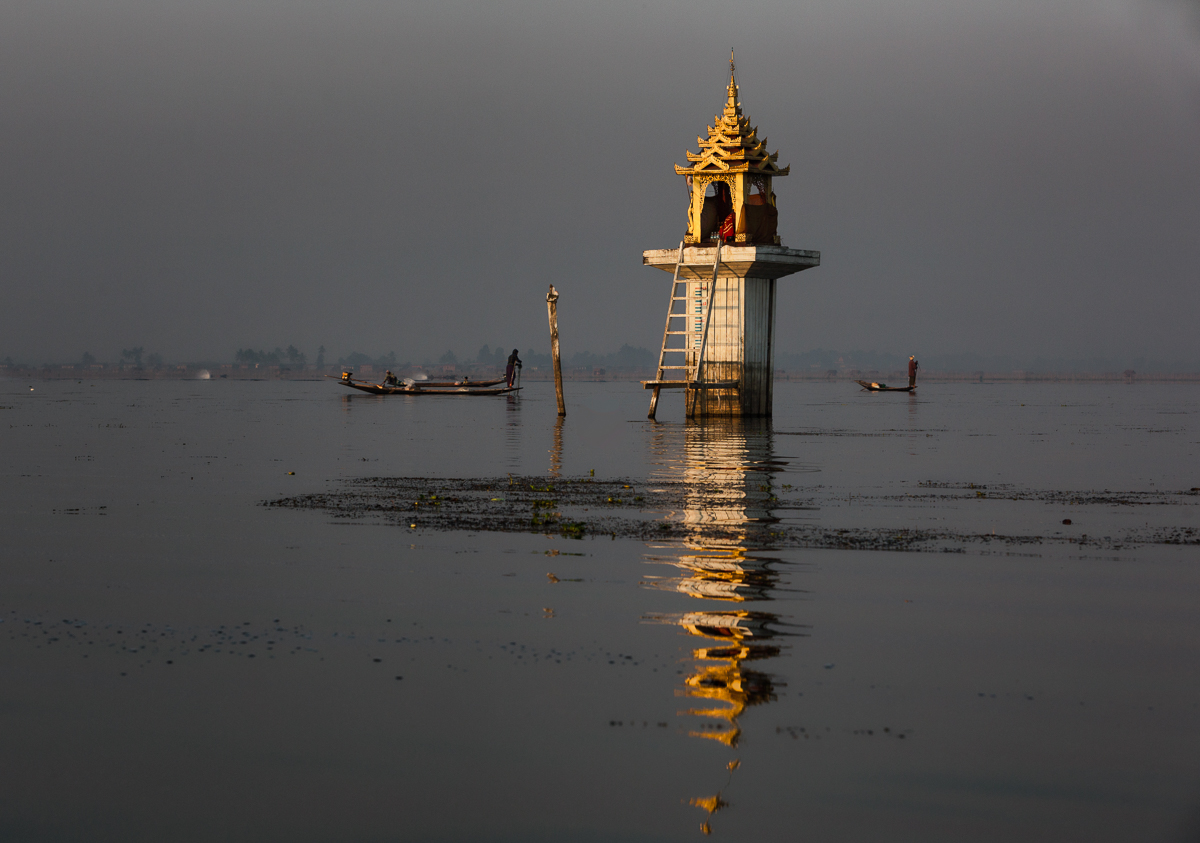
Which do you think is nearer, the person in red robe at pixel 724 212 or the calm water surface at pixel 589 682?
the calm water surface at pixel 589 682

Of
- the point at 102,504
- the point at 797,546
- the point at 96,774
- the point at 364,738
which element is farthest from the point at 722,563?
the point at 102,504

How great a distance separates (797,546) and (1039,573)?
3172 millimetres

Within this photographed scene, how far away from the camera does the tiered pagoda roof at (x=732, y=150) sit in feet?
156

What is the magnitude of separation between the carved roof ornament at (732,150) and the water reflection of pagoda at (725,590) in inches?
874

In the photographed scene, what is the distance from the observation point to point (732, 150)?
4769 centimetres

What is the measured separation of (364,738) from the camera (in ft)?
25.4

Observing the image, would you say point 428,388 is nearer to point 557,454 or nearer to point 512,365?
point 512,365

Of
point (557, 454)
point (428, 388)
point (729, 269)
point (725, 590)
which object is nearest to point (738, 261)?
point (729, 269)

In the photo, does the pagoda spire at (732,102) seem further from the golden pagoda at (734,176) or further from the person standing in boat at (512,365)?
the person standing in boat at (512,365)

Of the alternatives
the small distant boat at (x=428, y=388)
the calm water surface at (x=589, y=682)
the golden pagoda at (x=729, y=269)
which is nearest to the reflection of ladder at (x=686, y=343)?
the golden pagoda at (x=729, y=269)

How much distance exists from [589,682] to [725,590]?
3730 millimetres

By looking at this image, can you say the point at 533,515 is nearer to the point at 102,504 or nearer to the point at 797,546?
the point at 797,546

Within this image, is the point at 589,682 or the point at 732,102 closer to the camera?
the point at 589,682

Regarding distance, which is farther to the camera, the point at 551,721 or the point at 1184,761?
the point at 551,721
